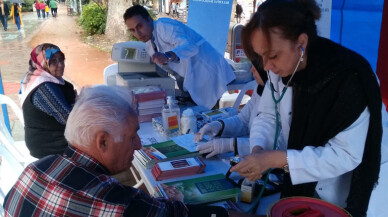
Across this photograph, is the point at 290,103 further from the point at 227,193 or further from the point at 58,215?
the point at 58,215

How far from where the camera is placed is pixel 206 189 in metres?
1.60

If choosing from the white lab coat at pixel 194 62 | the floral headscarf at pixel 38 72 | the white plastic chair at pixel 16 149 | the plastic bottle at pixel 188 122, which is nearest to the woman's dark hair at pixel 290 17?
the plastic bottle at pixel 188 122

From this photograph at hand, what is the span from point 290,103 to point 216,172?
587 millimetres

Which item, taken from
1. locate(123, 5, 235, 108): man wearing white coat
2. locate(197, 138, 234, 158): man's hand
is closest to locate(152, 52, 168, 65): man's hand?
locate(123, 5, 235, 108): man wearing white coat

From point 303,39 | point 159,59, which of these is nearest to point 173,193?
point 303,39

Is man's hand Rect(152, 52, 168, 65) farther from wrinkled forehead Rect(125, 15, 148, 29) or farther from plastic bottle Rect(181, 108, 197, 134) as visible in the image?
plastic bottle Rect(181, 108, 197, 134)

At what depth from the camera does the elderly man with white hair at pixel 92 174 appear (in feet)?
3.68

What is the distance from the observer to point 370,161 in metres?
1.35

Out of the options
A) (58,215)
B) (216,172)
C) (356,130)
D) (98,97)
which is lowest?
(216,172)

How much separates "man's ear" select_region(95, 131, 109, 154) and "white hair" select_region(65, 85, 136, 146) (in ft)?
0.05

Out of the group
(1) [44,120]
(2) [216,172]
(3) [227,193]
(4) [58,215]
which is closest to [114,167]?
(4) [58,215]

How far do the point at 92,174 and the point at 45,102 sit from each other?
1.76m

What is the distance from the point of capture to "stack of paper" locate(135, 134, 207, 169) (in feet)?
6.34

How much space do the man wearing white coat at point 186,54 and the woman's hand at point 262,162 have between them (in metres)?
2.14
